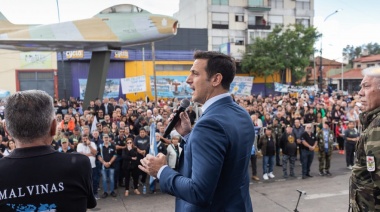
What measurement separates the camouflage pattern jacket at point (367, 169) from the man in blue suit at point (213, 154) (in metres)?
0.93

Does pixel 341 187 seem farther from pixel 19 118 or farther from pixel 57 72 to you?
pixel 57 72

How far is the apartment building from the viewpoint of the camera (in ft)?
122

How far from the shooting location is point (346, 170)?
10383mm

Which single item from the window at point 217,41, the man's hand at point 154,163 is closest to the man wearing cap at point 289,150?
the man's hand at point 154,163

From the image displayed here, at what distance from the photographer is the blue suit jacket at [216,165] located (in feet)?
6.01

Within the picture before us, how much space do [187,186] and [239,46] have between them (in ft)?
119

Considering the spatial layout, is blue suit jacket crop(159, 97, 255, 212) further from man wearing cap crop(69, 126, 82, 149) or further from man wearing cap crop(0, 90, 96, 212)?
man wearing cap crop(69, 126, 82, 149)

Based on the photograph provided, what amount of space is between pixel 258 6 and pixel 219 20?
5309 millimetres

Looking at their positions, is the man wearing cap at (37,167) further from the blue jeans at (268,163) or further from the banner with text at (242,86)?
the banner with text at (242,86)

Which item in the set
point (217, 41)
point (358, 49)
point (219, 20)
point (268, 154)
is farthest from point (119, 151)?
point (358, 49)

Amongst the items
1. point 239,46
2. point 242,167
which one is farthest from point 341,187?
point 239,46

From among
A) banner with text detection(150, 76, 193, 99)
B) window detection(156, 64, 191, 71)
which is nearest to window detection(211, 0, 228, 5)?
window detection(156, 64, 191, 71)

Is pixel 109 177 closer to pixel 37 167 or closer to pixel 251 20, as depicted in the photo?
pixel 37 167

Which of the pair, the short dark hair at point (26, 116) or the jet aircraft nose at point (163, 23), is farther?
the jet aircraft nose at point (163, 23)
